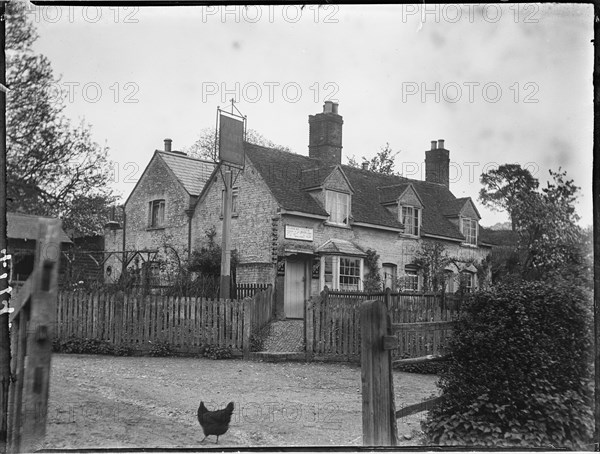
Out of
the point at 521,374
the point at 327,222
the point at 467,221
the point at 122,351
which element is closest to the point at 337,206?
the point at 327,222

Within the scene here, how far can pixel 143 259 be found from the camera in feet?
34.2

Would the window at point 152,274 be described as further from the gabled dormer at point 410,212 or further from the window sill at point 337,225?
the window sill at point 337,225

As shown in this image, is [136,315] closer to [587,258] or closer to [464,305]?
[464,305]

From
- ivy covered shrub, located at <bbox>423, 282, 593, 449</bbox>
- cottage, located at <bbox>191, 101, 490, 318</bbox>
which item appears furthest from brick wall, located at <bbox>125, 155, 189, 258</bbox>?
ivy covered shrub, located at <bbox>423, 282, 593, 449</bbox>

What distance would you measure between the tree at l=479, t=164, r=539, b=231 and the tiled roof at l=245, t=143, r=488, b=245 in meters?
3.64

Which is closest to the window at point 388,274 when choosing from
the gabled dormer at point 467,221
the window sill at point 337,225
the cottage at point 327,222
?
the cottage at point 327,222

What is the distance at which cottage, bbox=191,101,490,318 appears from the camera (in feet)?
45.5

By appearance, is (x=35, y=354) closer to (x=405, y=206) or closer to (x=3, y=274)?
(x=3, y=274)

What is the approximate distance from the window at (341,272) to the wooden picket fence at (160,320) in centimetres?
616

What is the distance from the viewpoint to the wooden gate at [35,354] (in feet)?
12.1

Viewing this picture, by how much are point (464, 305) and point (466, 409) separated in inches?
34.8

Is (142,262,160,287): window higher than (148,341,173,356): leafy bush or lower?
higher

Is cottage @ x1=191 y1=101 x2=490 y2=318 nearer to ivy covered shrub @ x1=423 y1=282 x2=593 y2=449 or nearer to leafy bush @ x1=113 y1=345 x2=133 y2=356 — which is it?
leafy bush @ x1=113 y1=345 x2=133 y2=356

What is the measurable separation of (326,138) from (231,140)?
10644 mm
